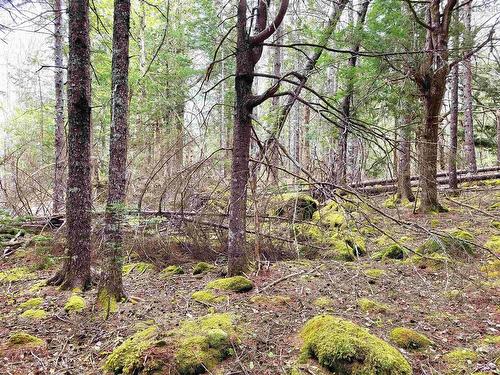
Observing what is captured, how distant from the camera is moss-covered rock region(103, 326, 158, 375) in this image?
2.85 m

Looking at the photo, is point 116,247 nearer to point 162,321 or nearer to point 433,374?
point 162,321

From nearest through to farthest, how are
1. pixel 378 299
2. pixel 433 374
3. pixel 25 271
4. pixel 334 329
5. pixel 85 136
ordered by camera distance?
pixel 433 374 → pixel 334 329 → pixel 378 299 → pixel 85 136 → pixel 25 271

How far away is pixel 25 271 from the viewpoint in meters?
6.38

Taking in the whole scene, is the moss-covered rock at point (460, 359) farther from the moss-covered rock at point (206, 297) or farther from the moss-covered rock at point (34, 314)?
the moss-covered rock at point (34, 314)

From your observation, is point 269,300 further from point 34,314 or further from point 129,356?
point 34,314

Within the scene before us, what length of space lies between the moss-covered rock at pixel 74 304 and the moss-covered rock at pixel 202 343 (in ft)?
5.02

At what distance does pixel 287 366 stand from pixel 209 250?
3789 mm

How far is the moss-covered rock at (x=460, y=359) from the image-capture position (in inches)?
115

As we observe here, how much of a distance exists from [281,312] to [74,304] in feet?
8.38

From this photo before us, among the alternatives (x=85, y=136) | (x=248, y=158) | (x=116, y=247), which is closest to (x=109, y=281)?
(x=116, y=247)

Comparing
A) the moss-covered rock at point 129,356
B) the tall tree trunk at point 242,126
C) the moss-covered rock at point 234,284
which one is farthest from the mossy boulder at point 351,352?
the tall tree trunk at point 242,126

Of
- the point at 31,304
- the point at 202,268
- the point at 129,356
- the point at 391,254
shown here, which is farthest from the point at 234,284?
the point at 391,254

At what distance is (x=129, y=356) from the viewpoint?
296 cm

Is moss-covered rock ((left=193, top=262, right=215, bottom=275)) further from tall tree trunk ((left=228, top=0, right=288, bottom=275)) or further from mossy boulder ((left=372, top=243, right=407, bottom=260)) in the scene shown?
mossy boulder ((left=372, top=243, right=407, bottom=260))
